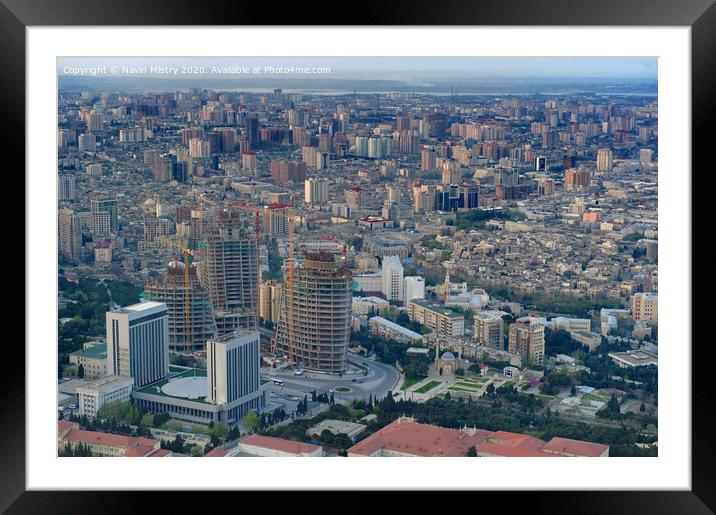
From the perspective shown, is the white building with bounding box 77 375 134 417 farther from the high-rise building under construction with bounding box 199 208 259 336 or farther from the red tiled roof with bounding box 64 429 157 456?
the high-rise building under construction with bounding box 199 208 259 336

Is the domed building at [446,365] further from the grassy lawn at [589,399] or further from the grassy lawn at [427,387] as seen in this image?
the grassy lawn at [589,399]

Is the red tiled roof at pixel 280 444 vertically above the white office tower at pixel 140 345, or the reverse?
the white office tower at pixel 140 345

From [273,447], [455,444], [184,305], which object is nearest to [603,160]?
[455,444]

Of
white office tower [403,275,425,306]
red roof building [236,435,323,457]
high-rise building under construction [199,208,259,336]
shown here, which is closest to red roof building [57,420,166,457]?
red roof building [236,435,323,457]

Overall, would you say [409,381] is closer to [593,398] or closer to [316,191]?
[593,398]
